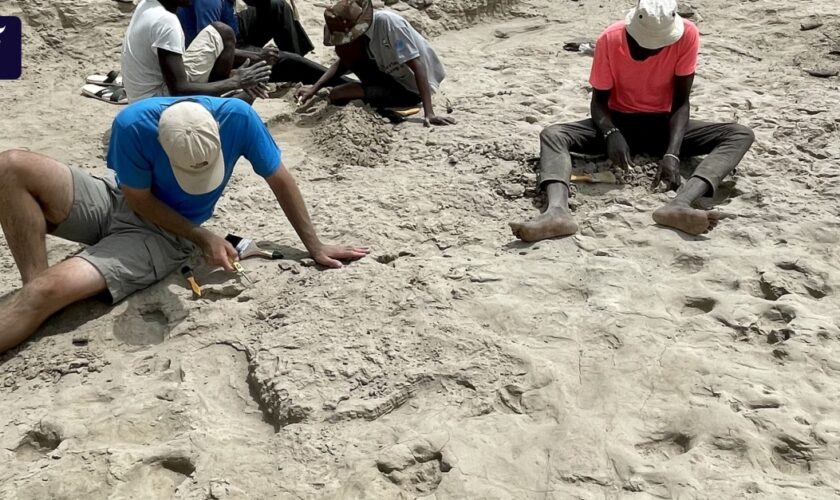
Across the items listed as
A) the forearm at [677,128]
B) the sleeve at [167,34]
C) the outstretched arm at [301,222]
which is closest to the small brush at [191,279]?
the outstretched arm at [301,222]

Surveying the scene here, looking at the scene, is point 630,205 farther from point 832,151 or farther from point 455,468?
point 455,468

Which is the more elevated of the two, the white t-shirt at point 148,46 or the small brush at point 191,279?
the white t-shirt at point 148,46

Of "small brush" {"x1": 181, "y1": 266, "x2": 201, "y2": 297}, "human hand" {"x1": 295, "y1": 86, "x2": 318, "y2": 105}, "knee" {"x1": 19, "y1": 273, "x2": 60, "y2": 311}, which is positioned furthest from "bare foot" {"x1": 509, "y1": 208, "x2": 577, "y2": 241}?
"human hand" {"x1": 295, "y1": 86, "x2": 318, "y2": 105}

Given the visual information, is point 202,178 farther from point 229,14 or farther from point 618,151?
point 229,14

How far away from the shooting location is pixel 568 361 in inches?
93.4

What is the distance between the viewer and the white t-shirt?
3877 millimetres

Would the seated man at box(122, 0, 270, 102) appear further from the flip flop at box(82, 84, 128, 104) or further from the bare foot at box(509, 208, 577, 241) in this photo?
the bare foot at box(509, 208, 577, 241)

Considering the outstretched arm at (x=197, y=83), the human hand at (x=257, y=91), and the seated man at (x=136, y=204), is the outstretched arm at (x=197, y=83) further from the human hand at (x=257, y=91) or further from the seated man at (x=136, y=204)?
the seated man at (x=136, y=204)

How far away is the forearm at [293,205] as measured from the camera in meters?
2.94

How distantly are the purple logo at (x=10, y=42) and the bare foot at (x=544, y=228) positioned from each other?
3770mm

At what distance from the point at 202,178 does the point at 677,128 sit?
6.76ft

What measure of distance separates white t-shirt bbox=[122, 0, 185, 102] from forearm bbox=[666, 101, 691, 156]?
2394mm

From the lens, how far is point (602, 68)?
11.8 feet

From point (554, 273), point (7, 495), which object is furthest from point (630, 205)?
point (7, 495)
